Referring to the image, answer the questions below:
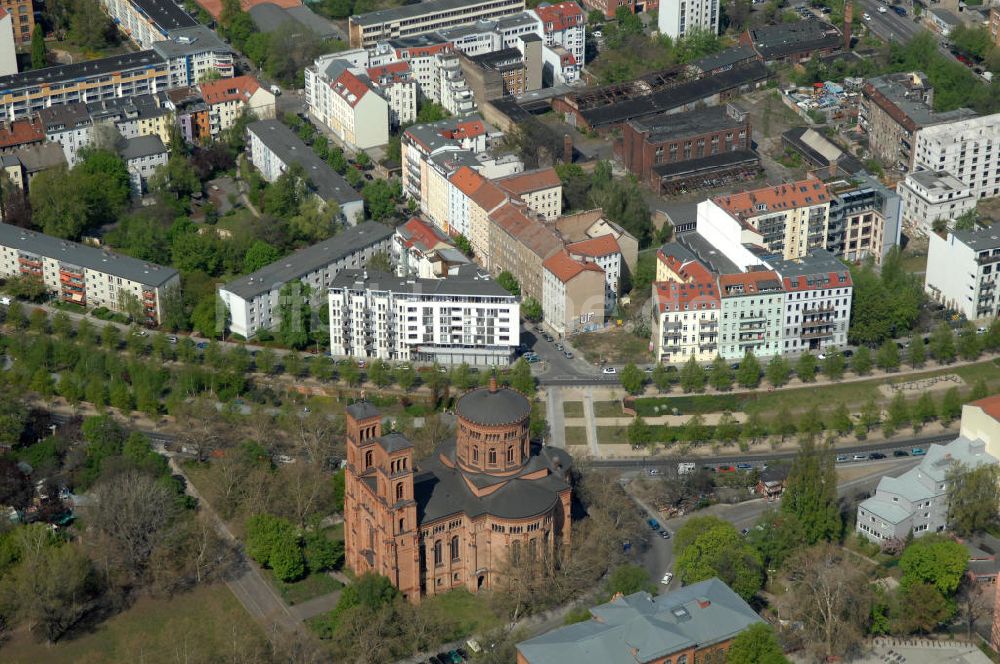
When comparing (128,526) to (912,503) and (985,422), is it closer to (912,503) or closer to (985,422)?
(912,503)

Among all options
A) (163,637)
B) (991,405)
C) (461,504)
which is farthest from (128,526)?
(991,405)

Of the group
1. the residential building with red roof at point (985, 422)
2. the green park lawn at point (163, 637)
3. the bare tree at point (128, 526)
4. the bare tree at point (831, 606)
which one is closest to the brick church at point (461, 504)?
the green park lawn at point (163, 637)

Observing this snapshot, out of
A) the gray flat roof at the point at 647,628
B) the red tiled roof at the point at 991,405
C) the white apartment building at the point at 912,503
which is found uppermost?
the red tiled roof at the point at 991,405

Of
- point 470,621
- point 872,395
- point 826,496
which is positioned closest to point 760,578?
point 826,496

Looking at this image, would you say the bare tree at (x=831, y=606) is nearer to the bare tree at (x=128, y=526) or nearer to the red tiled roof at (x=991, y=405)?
the red tiled roof at (x=991, y=405)

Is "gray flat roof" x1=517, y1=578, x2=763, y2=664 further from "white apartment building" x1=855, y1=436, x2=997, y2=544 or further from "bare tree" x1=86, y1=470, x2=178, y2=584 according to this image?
"bare tree" x1=86, y1=470, x2=178, y2=584

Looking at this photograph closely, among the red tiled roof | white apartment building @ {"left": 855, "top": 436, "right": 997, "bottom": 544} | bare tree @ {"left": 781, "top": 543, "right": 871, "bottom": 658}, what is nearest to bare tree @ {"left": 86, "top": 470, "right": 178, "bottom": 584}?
bare tree @ {"left": 781, "top": 543, "right": 871, "bottom": 658}
